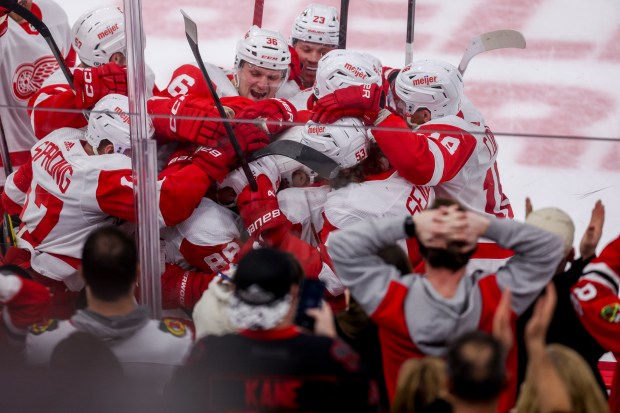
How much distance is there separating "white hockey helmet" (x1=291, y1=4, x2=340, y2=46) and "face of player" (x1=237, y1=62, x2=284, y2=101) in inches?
14.1

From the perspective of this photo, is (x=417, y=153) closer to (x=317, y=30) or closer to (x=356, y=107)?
(x=356, y=107)

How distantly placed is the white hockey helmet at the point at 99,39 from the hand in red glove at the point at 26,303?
987 mm

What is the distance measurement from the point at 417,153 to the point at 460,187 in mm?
131

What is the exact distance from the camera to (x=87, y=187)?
2.72 m

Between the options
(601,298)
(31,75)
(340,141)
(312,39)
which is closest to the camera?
(601,298)

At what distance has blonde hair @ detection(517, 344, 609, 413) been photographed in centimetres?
200

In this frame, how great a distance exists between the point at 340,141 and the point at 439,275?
492 millimetres

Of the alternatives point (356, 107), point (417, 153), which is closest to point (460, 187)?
point (417, 153)

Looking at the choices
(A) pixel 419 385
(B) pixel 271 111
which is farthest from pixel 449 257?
(B) pixel 271 111

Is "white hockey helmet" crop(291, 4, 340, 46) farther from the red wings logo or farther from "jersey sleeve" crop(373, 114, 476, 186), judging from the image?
"jersey sleeve" crop(373, 114, 476, 186)

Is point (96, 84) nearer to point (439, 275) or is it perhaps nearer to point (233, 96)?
point (233, 96)

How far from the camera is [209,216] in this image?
2.75 meters

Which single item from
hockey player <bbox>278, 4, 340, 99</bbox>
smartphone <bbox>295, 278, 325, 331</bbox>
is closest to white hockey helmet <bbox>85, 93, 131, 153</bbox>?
smartphone <bbox>295, 278, 325, 331</bbox>

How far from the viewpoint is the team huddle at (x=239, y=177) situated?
253cm
